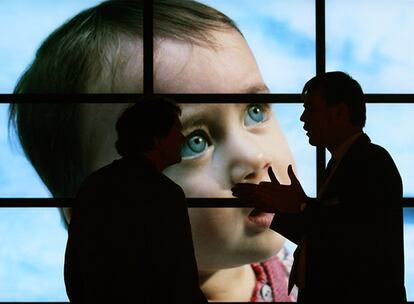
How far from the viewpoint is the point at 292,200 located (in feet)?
8.73

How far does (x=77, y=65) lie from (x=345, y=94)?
1571 millimetres

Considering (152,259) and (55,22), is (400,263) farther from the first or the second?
(55,22)

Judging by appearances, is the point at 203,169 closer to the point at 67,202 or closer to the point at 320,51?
the point at 67,202

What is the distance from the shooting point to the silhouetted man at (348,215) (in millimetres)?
2488

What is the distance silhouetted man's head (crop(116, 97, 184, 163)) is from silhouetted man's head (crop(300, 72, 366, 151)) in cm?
40

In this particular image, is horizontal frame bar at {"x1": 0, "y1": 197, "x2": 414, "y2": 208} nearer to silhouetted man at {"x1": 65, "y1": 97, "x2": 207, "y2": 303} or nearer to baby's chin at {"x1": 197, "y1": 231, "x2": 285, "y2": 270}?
baby's chin at {"x1": 197, "y1": 231, "x2": 285, "y2": 270}

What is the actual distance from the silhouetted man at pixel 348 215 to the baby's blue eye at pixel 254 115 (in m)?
1.21

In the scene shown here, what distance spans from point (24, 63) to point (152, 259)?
176 cm

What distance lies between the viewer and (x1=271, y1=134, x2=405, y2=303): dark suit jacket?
2484 mm

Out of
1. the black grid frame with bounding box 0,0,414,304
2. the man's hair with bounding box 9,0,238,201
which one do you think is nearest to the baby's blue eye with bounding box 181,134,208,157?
the black grid frame with bounding box 0,0,414,304

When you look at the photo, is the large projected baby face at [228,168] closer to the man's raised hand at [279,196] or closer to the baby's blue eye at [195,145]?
the baby's blue eye at [195,145]

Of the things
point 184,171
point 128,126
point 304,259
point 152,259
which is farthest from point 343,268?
point 184,171

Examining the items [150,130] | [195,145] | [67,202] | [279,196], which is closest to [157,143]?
[150,130]

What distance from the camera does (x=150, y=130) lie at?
2.49 meters
